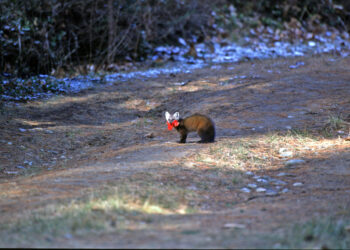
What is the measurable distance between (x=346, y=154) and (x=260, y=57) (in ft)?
30.1

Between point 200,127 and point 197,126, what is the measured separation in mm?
133

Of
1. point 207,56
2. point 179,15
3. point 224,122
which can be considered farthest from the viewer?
point 179,15

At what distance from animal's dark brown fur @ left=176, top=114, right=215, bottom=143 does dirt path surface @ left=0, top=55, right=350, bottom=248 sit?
266 millimetres

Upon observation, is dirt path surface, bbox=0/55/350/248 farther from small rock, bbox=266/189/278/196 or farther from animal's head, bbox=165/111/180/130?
animal's head, bbox=165/111/180/130

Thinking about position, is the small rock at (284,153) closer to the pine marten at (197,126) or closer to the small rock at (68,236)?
the pine marten at (197,126)

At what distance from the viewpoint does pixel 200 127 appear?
284 inches

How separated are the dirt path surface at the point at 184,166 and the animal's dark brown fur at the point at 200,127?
10.5 inches

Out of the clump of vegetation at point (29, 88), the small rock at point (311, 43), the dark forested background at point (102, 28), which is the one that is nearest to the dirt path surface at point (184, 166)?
the clump of vegetation at point (29, 88)

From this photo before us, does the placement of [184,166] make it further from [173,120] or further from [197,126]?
[173,120]

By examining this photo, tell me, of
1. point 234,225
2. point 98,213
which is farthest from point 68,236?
point 234,225

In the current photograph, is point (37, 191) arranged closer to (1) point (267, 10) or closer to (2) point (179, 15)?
(2) point (179, 15)

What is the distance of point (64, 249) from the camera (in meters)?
3.02

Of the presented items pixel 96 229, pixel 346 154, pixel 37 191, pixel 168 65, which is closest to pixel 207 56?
pixel 168 65

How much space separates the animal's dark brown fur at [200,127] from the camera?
7.13m
